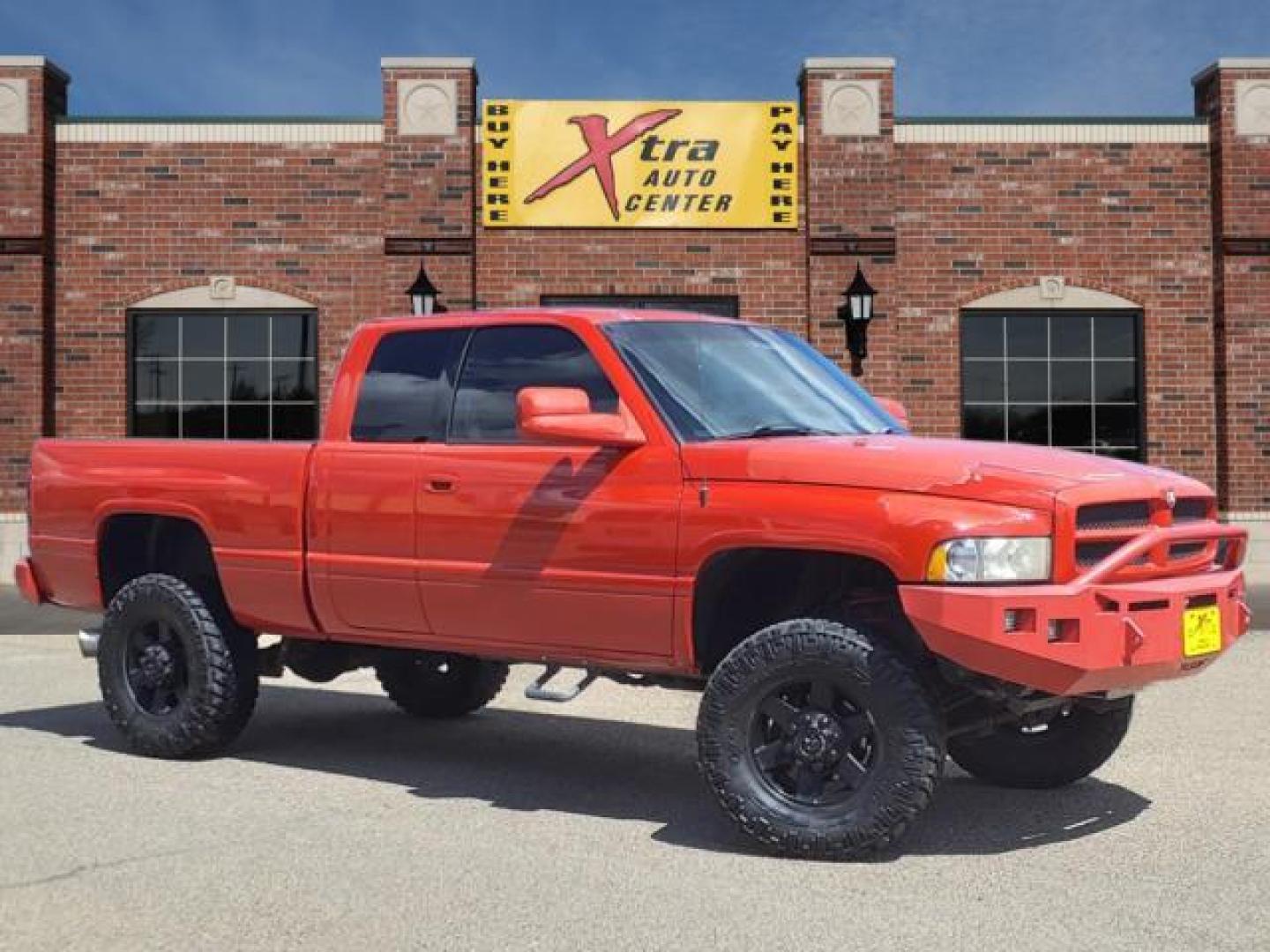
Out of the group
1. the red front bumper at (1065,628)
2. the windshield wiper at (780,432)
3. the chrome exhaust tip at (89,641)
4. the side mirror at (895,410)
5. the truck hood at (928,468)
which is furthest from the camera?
the chrome exhaust tip at (89,641)

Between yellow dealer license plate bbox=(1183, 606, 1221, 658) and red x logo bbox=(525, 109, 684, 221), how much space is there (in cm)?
1396

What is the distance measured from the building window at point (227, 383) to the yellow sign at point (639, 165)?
295 centimetres

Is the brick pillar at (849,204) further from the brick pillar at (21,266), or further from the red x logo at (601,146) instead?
the brick pillar at (21,266)

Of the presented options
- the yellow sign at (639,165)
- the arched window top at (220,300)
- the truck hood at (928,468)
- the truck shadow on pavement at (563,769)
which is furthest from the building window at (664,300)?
the truck hood at (928,468)

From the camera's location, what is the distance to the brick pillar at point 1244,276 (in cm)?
1892

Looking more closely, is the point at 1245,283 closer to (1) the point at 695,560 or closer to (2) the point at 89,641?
(1) the point at 695,560

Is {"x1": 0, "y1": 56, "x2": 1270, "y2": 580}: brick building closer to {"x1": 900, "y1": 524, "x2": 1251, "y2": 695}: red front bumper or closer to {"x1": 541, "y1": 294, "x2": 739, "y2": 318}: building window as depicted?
{"x1": 541, "y1": 294, "x2": 739, "y2": 318}: building window

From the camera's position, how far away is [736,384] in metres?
6.37

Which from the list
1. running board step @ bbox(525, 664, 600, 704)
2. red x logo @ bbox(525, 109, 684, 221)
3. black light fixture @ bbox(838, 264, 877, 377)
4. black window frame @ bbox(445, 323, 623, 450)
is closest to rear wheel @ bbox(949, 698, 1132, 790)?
running board step @ bbox(525, 664, 600, 704)

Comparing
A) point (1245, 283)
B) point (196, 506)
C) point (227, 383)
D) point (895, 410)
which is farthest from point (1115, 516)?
point (227, 383)

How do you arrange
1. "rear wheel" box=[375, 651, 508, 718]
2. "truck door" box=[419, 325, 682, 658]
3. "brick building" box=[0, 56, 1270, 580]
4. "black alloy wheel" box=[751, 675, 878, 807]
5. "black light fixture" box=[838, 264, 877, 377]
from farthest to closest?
"brick building" box=[0, 56, 1270, 580]
"black light fixture" box=[838, 264, 877, 377]
"rear wheel" box=[375, 651, 508, 718]
"truck door" box=[419, 325, 682, 658]
"black alloy wheel" box=[751, 675, 878, 807]

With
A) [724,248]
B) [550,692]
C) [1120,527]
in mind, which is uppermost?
[724,248]

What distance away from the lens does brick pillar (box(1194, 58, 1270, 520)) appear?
18.9 m

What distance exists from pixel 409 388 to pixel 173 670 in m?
1.86
